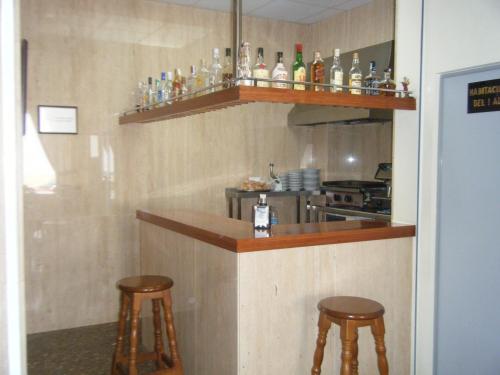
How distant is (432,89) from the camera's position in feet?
8.67

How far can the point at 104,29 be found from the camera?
4098mm

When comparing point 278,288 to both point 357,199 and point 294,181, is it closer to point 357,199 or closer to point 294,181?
point 357,199

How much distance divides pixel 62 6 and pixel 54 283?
87.9 inches

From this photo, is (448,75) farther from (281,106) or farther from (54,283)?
(54,283)

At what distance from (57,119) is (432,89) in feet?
9.31

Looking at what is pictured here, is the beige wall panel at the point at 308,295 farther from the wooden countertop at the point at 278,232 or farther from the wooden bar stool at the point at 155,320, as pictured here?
the wooden bar stool at the point at 155,320

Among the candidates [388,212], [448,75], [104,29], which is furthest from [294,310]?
[104,29]

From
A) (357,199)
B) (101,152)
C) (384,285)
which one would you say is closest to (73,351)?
(101,152)

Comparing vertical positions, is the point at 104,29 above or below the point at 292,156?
above

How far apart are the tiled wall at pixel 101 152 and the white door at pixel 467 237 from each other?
2.04 m

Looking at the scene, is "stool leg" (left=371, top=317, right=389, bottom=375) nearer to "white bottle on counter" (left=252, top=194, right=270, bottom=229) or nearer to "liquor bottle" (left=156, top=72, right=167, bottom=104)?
"white bottle on counter" (left=252, top=194, right=270, bottom=229)

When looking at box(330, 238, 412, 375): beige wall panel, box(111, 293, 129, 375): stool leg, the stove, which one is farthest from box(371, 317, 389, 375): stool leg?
the stove

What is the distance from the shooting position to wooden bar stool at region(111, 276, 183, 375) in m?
2.53

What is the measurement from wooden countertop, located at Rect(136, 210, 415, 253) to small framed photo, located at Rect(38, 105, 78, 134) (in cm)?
146
